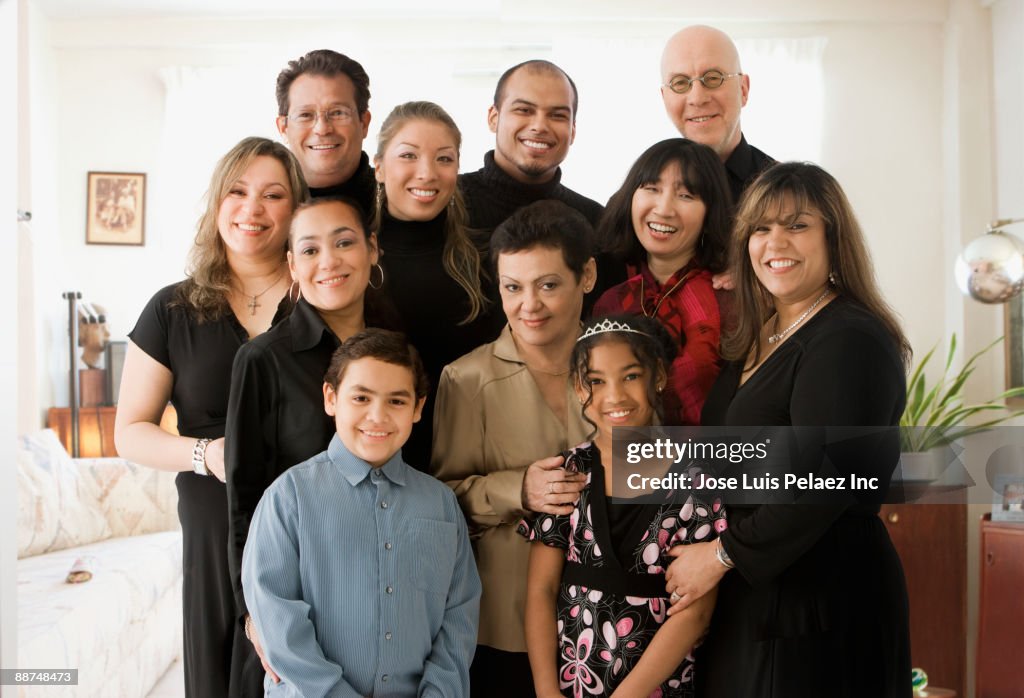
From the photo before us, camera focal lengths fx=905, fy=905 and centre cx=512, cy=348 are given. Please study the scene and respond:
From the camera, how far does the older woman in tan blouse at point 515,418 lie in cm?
155

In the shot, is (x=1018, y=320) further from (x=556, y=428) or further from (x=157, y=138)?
(x=157, y=138)

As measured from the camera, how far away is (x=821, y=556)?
1438 mm

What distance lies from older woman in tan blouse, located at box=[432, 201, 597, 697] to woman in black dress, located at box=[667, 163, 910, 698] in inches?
10.1

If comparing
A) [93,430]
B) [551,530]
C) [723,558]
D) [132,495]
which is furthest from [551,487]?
[132,495]

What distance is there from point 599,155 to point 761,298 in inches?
14.8

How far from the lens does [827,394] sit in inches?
55.4

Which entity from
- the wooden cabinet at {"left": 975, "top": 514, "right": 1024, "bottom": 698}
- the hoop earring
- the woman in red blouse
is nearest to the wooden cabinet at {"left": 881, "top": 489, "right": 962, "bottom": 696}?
the wooden cabinet at {"left": 975, "top": 514, "right": 1024, "bottom": 698}

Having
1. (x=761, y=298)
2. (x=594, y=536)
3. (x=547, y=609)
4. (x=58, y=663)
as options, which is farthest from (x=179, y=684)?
(x=761, y=298)

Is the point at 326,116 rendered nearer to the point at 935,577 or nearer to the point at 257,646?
the point at 257,646

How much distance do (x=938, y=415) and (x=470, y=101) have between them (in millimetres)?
977

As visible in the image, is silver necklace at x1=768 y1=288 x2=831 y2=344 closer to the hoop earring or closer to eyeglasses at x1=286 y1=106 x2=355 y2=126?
the hoop earring

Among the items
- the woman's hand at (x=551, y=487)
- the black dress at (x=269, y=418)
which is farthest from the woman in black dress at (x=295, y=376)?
the woman's hand at (x=551, y=487)

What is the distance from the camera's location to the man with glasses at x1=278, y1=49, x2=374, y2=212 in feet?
5.35

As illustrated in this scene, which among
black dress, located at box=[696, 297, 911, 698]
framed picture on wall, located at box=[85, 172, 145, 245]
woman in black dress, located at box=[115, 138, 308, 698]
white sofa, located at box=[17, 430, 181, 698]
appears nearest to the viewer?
black dress, located at box=[696, 297, 911, 698]
